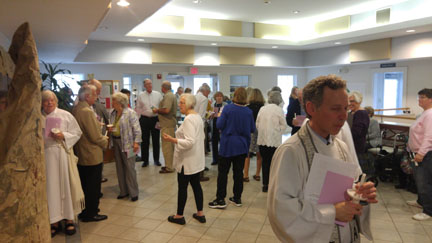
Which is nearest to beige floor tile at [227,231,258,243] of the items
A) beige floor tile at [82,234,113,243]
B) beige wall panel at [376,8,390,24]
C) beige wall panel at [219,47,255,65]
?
beige floor tile at [82,234,113,243]

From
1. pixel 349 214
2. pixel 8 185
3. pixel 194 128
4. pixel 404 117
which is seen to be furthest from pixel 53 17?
pixel 404 117

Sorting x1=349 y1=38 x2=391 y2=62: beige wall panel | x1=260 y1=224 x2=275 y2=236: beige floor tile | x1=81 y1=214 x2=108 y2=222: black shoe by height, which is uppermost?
x1=349 y1=38 x2=391 y2=62: beige wall panel

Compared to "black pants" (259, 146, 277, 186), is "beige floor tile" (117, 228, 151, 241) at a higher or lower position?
lower

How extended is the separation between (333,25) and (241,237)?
24.0 feet

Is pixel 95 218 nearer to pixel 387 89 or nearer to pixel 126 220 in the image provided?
pixel 126 220

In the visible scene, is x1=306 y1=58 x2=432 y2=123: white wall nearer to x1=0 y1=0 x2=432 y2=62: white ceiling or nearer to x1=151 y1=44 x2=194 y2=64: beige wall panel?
x1=0 y1=0 x2=432 y2=62: white ceiling

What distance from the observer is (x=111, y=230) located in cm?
348

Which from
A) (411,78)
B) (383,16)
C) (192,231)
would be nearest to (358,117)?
(192,231)

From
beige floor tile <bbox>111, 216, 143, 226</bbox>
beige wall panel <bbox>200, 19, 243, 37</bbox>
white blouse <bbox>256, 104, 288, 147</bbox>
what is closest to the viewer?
beige floor tile <bbox>111, 216, 143, 226</bbox>

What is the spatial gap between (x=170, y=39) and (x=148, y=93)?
202 centimetres

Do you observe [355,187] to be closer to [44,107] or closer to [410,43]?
[44,107]

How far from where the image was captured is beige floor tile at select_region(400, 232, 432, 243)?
123 inches

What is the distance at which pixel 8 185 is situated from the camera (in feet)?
1.92

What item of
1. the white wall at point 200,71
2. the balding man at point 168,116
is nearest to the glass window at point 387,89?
A: the white wall at point 200,71
